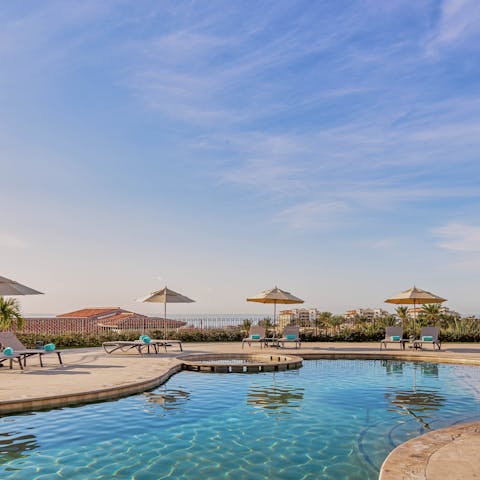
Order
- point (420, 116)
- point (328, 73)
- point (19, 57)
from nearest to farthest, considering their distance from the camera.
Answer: point (19, 57) < point (328, 73) < point (420, 116)

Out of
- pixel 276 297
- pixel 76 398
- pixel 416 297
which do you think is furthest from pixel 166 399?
pixel 416 297

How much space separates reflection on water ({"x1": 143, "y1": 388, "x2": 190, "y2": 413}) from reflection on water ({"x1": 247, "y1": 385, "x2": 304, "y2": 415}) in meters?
1.21

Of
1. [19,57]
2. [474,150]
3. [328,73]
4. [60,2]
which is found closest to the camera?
[60,2]

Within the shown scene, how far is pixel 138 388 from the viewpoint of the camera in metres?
9.45

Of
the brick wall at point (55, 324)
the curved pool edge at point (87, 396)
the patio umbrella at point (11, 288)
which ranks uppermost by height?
the patio umbrella at point (11, 288)

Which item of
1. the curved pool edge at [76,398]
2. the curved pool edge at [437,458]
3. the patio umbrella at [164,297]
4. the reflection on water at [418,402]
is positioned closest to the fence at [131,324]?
the patio umbrella at [164,297]

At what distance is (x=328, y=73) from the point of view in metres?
16.8

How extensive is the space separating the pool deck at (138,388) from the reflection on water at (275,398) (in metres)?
2.04

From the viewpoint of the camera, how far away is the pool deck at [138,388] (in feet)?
15.6

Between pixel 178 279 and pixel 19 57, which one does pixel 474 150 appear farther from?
pixel 178 279

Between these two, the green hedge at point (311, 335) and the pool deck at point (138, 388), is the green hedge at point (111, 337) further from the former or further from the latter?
the pool deck at point (138, 388)

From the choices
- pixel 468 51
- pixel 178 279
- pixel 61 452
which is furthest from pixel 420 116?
pixel 178 279

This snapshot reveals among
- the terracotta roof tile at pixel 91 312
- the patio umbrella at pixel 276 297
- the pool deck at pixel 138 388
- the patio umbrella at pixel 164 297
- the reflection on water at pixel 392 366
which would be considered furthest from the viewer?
the terracotta roof tile at pixel 91 312

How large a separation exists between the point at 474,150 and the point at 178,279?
64.2 feet
